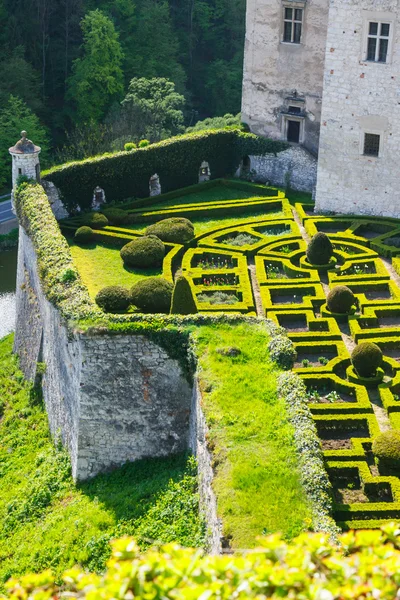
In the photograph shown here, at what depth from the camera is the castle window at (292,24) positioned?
4084cm

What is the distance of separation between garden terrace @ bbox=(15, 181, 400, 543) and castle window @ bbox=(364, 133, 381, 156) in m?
2.41

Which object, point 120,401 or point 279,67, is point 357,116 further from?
point 120,401

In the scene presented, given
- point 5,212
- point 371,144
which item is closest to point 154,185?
point 371,144

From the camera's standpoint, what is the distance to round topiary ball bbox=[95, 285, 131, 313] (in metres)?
29.1

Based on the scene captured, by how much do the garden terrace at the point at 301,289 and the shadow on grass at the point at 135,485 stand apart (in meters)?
2.68

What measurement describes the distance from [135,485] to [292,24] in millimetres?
23484

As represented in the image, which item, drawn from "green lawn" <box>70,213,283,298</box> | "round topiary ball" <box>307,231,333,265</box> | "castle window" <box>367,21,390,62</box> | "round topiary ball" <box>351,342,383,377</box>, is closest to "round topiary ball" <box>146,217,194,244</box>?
"green lawn" <box>70,213,283,298</box>

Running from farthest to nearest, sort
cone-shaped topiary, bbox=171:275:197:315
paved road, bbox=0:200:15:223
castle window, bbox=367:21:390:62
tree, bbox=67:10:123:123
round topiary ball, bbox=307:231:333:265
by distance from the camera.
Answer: tree, bbox=67:10:123:123
paved road, bbox=0:200:15:223
castle window, bbox=367:21:390:62
round topiary ball, bbox=307:231:333:265
cone-shaped topiary, bbox=171:275:197:315

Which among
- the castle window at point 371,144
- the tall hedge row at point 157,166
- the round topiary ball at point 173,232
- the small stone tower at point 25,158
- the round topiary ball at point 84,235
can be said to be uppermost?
the castle window at point 371,144

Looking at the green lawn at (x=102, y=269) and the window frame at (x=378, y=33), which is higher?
the window frame at (x=378, y=33)

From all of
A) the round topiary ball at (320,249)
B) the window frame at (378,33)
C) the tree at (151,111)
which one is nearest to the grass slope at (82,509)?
the round topiary ball at (320,249)

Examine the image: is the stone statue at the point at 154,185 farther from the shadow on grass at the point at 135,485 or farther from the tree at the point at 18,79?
the tree at the point at 18,79

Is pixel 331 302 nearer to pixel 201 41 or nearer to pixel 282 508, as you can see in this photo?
pixel 282 508

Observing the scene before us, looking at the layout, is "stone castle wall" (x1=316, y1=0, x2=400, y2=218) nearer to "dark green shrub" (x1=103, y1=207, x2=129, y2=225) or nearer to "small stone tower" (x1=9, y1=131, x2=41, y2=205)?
"dark green shrub" (x1=103, y1=207, x2=129, y2=225)
